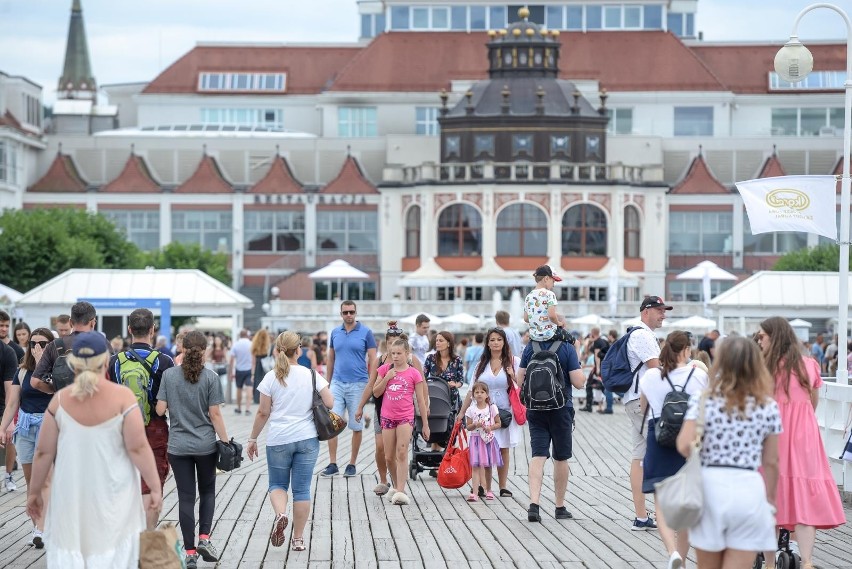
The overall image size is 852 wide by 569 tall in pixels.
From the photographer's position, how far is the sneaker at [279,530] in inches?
521

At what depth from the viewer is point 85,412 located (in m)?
9.57

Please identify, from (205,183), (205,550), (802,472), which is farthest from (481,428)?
(205,183)

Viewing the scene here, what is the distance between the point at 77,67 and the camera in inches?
4875

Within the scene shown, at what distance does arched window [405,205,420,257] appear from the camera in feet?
256

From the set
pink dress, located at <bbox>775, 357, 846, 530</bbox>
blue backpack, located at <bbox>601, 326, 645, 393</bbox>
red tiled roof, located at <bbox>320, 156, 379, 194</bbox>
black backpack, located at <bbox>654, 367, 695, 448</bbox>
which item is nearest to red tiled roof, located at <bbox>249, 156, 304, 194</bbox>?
red tiled roof, located at <bbox>320, 156, 379, 194</bbox>

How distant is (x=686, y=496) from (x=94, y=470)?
3068 millimetres

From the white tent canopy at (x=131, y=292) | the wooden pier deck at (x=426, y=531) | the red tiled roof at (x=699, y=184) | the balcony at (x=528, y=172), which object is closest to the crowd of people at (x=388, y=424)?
the wooden pier deck at (x=426, y=531)

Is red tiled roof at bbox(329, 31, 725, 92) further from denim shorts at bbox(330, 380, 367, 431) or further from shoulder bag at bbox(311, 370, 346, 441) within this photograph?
shoulder bag at bbox(311, 370, 346, 441)

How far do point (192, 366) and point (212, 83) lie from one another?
269 feet

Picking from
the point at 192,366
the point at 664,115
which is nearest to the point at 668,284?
the point at 664,115

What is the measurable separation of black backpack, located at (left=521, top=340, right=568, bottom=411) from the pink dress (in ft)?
11.0

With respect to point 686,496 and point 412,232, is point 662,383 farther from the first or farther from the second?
point 412,232

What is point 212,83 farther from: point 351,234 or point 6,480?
point 6,480

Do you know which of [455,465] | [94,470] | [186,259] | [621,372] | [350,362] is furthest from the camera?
[186,259]
